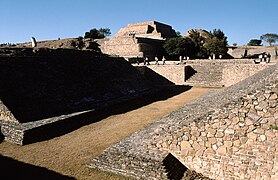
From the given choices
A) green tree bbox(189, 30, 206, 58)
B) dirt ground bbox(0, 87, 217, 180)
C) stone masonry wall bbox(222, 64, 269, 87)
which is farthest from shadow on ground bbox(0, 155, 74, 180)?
green tree bbox(189, 30, 206, 58)

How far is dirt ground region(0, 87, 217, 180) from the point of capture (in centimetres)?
722

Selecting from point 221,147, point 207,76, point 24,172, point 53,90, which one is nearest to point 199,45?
point 207,76

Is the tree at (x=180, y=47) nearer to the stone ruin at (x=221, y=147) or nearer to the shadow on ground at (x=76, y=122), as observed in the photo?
the shadow on ground at (x=76, y=122)

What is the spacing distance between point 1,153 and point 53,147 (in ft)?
5.93

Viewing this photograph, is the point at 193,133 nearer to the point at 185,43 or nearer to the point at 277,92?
the point at 277,92

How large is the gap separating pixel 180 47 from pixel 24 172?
32777 mm

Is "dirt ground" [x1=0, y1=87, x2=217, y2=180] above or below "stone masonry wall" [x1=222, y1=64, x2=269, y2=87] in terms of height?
below

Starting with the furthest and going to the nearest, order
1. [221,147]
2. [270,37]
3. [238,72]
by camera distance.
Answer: [270,37] < [238,72] < [221,147]

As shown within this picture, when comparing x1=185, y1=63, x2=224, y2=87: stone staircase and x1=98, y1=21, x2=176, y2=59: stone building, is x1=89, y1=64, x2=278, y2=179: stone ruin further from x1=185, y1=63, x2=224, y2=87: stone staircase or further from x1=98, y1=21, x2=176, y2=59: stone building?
x1=98, y1=21, x2=176, y2=59: stone building

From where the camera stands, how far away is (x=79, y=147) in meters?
8.93

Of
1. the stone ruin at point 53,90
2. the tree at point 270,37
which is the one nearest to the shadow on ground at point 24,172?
the stone ruin at point 53,90

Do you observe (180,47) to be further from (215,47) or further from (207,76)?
(207,76)

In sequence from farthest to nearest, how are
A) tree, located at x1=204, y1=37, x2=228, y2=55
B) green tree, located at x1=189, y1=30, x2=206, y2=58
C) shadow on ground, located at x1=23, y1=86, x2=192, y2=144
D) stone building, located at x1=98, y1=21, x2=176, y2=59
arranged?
green tree, located at x1=189, y1=30, x2=206, y2=58 < tree, located at x1=204, y1=37, x2=228, y2=55 < stone building, located at x1=98, y1=21, x2=176, y2=59 < shadow on ground, located at x1=23, y1=86, x2=192, y2=144

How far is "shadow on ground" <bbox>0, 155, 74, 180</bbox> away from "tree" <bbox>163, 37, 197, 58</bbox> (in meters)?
32.0
